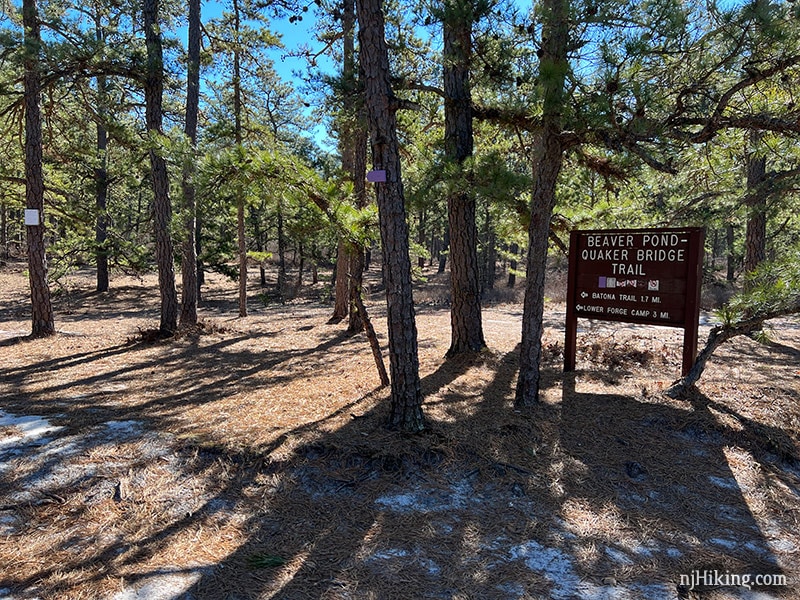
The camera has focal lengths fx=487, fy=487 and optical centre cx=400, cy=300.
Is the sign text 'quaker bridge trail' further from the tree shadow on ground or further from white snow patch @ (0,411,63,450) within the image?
white snow patch @ (0,411,63,450)

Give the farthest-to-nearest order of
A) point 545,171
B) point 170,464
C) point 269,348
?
point 269,348, point 545,171, point 170,464

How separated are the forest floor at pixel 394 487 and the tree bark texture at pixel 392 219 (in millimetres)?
356

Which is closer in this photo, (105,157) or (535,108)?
(535,108)

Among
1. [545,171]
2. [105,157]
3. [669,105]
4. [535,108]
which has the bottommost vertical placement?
[545,171]

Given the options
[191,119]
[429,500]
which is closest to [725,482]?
[429,500]

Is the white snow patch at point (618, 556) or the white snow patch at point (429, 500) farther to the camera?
the white snow patch at point (429, 500)

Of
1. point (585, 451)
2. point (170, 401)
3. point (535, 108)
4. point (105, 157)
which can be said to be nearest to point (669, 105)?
point (535, 108)

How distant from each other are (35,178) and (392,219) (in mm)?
8170

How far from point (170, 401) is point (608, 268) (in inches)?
214

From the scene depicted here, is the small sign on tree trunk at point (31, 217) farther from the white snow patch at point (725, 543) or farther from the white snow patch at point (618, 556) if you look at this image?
the white snow patch at point (725, 543)

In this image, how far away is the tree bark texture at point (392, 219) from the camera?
3.93 m

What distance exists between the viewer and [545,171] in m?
4.81

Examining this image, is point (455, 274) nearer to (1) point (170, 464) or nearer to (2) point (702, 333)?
(1) point (170, 464)

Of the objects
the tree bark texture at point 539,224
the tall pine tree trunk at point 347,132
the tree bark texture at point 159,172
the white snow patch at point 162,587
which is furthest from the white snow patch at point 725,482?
the tree bark texture at point 159,172
